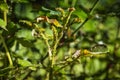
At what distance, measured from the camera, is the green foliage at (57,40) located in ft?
2.71

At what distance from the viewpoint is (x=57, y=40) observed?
817mm

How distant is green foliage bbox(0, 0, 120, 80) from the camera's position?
0.83 m

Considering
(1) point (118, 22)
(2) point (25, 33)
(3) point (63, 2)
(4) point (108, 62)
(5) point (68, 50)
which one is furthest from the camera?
(1) point (118, 22)

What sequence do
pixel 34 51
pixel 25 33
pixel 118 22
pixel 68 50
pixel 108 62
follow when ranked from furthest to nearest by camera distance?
pixel 118 22 → pixel 108 62 → pixel 68 50 → pixel 34 51 → pixel 25 33

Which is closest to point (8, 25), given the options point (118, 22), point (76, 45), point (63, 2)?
point (63, 2)

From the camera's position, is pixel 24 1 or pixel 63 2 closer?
pixel 24 1

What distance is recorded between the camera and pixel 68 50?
5.18 ft

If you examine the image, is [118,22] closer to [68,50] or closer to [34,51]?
[68,50]

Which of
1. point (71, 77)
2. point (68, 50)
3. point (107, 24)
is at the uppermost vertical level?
point (107, 24)

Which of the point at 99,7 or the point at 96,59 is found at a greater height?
the point at 99,7

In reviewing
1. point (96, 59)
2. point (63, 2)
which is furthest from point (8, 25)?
point (96, 59)

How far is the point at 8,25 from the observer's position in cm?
92

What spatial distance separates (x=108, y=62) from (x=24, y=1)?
933 millimetres

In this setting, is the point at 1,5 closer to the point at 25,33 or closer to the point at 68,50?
the point at 25,33
